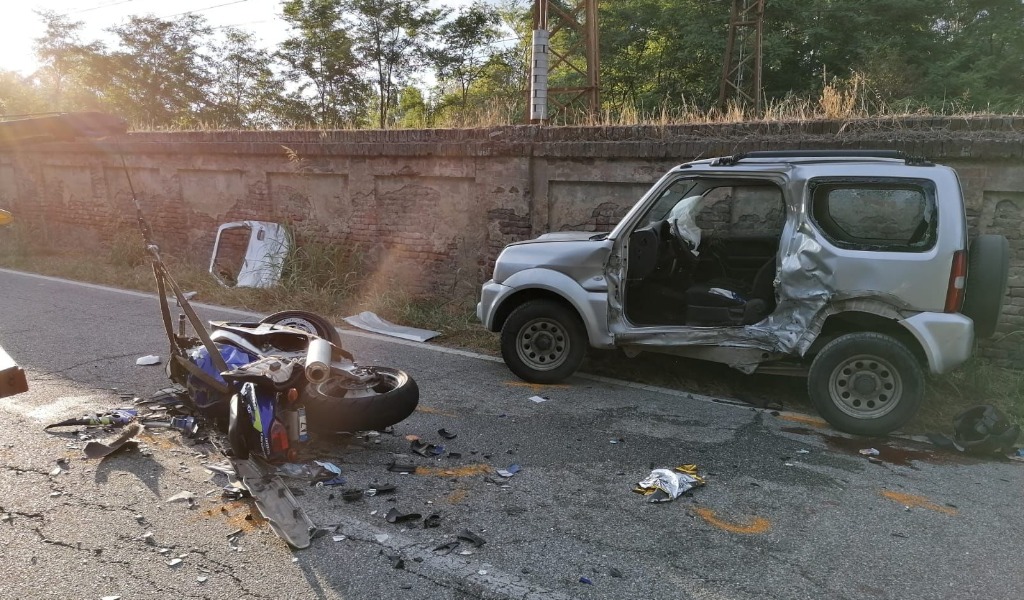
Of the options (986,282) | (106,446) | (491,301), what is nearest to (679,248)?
(491,301)

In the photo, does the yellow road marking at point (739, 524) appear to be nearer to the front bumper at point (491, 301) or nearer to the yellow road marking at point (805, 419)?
the yellow road marking at point (805, 419)

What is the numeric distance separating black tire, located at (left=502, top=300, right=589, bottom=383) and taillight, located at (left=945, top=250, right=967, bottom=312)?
275 cm

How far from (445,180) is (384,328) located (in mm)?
2419

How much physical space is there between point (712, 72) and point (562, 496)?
29.7 m

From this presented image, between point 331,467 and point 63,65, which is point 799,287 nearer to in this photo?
point 331,467

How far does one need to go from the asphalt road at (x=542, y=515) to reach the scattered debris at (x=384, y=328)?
2.44 meters

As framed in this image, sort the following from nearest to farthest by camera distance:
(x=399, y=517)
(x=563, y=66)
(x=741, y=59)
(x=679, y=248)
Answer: (x=399, y=517)
(x=679, y=248)
(x=741, y=59)
(x=563, y=66)

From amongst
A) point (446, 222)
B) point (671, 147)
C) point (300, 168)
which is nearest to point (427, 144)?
point (446, 222)

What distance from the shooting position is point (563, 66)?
33.1 metres

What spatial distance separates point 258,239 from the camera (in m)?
10.8

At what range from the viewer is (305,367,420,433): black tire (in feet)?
13.4

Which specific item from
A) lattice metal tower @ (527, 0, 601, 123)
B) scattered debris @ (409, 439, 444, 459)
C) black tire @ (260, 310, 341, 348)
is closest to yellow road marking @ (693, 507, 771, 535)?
scattered debris @ (409, 439, 444, 459)

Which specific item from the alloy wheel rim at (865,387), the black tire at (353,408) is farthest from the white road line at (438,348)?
the black tire at (353,408)

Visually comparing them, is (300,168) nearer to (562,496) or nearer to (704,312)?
(704,312)
